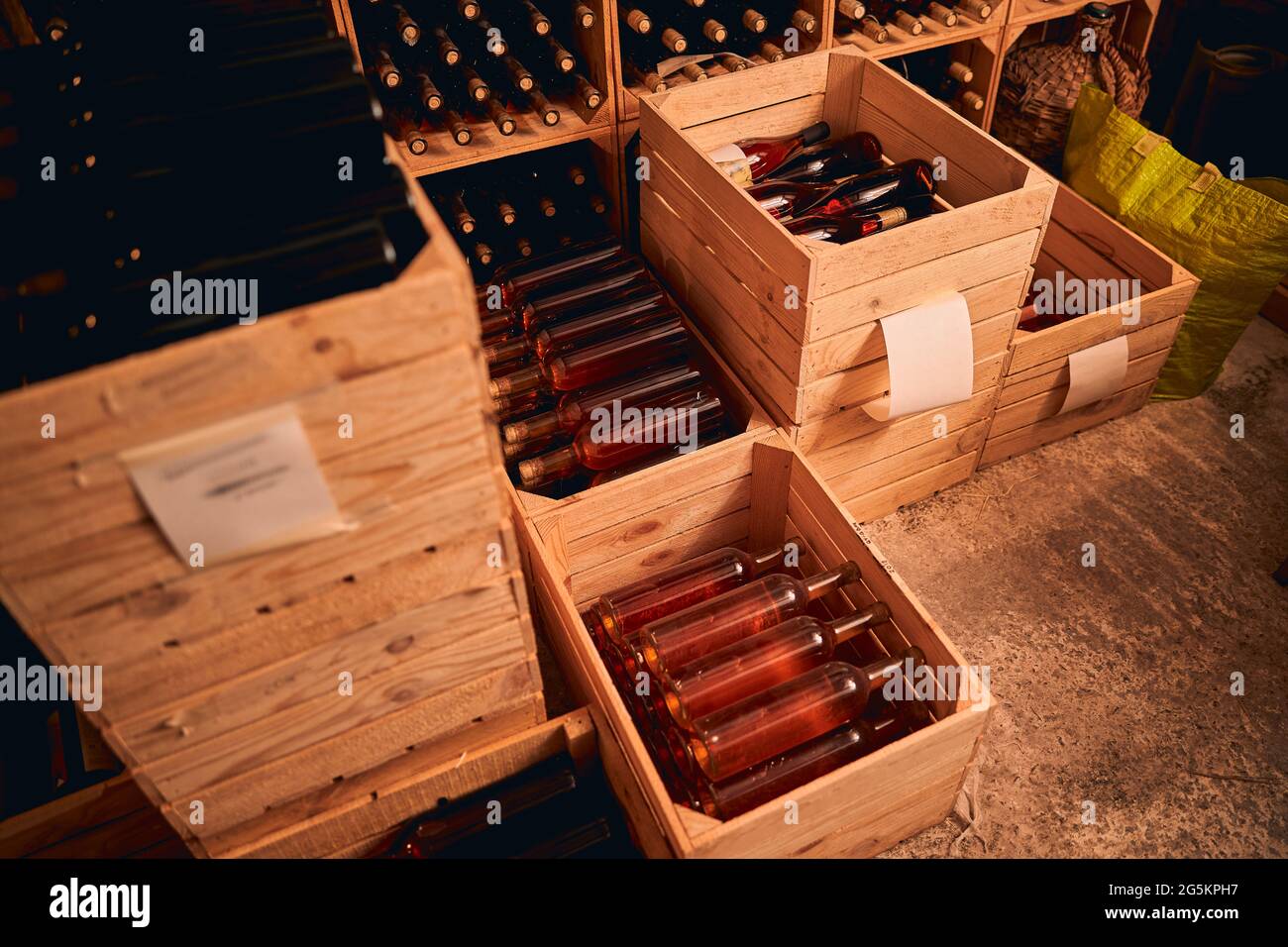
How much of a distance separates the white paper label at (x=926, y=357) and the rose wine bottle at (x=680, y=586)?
0.38 meters

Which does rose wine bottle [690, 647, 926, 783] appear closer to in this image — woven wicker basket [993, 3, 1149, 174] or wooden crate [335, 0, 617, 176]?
wooden crate [335, 0, 617, 176]

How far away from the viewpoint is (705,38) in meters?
2.44

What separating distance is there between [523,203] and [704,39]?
0.67m

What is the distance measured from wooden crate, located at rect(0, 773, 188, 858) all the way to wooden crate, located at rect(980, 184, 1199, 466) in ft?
6.79

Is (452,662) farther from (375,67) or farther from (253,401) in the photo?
(375,67)

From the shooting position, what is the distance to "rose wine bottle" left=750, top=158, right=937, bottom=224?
212cm

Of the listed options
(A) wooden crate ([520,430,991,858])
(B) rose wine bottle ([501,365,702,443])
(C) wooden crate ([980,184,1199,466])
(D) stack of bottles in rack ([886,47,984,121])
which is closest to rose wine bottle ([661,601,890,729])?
(A) wooden crate ([520,430,991,858])

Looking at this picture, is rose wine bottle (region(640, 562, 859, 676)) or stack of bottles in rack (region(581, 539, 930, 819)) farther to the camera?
rose wine bottle (region(640, 562, 859, 676))

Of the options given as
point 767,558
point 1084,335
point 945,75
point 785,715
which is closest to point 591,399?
point 767,558

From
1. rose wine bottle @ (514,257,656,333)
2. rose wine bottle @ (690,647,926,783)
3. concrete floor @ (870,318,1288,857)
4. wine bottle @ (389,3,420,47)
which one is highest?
wine bottle @ (389,3,420,47)

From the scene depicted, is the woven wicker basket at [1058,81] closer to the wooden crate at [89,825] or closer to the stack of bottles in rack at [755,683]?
the stack of bottles in rack at [755,683]

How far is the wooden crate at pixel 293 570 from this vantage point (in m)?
0.88

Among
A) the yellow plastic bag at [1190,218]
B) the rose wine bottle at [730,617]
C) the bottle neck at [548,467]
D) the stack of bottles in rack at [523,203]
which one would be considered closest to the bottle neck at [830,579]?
the rose wine bottle at [730,617]
